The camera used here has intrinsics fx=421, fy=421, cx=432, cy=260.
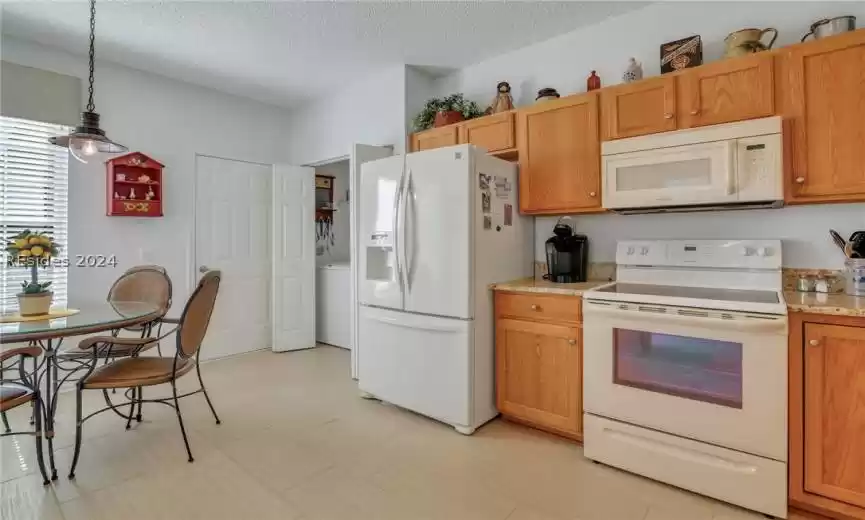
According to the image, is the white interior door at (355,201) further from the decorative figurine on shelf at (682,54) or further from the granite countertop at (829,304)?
the granite countertop at (829,304)

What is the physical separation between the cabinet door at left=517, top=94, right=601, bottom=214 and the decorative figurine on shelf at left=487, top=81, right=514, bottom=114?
24 centimetres

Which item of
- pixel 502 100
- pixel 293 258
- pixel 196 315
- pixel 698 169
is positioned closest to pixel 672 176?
pixel 698 169

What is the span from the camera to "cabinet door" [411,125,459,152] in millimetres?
3199

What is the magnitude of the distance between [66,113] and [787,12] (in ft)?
15.8

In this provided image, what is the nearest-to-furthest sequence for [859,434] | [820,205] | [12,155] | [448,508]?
[859,434] → [448,508] → [820,205] → [12,155]

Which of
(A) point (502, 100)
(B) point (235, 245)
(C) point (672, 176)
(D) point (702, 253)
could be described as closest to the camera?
(C) point (672, 176)

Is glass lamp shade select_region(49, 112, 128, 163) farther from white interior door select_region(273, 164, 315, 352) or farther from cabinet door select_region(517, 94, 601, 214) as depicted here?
cabinet door select_region(517, 94, 601, 214)

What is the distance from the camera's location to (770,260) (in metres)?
2.17

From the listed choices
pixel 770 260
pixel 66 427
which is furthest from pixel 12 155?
pixel 770 260

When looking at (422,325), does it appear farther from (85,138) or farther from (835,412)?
(85,138)

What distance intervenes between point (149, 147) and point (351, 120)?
1.79 meters

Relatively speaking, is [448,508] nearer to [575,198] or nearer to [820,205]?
[575,198]

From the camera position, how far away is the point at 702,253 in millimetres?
2352

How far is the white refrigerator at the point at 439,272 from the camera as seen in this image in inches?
98.0
